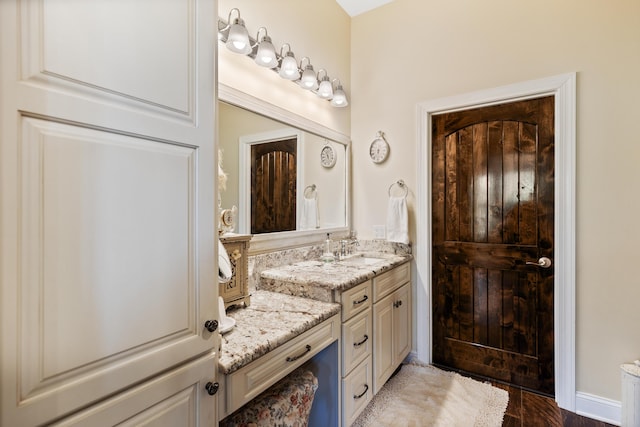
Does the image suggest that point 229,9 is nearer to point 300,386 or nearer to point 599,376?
point 300,386

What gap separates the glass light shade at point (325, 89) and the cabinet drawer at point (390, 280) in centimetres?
143

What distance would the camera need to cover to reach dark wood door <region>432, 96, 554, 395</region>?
6.98 feet

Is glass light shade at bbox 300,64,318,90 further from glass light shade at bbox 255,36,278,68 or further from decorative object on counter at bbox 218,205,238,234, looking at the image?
decorative object on counter at bbox 218,205,238,234

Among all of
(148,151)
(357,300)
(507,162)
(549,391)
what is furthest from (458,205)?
(148,151)

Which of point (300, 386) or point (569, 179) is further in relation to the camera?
point (569, 179)

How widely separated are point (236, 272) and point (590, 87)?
2.39m

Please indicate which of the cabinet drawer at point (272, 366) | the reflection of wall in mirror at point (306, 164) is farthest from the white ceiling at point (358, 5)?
the cabinet drawer at point (272, 366)

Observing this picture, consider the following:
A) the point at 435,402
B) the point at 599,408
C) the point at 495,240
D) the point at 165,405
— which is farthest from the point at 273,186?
the point at 599,408

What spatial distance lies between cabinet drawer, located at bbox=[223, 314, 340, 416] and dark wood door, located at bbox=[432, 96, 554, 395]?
4.55 ft

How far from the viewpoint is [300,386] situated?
1.35 metres

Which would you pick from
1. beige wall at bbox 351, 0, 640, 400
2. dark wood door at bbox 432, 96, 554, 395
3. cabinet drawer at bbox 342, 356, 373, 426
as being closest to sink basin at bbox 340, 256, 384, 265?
dark wood door at bbox 432, 96, 554, 395

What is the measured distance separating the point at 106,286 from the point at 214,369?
0.43 m

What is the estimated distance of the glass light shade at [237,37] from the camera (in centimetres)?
163

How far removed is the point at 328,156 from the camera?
2613mm
